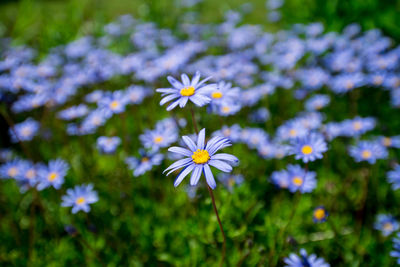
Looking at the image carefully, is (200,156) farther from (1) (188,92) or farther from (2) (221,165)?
(1) (188,92)

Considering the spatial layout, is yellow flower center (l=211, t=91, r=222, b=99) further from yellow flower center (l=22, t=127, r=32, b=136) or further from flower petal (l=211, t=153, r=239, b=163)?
yellow flower center (l=22, t=127, r=32, b=136)

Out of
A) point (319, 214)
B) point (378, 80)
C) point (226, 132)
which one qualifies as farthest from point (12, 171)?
point (378, 80)

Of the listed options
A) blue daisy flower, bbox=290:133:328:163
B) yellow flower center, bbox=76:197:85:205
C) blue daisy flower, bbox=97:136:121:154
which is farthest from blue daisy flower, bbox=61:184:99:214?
blue daisy flower, bbox=290:133:328:163

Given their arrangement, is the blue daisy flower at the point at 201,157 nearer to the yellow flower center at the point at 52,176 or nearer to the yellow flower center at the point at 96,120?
the yellow flower center at the point at 52,176

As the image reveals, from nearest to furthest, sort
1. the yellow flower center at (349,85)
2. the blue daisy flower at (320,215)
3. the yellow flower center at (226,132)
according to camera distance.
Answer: the blue daisy flower at (320,215) → the yellow flower center at (226,132) → the yellow flower center at (349,85)

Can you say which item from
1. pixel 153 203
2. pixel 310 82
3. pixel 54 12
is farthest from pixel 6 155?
pixel 54 12

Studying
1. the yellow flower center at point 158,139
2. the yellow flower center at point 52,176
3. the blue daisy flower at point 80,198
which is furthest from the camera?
the yellow flower center at point 52,176

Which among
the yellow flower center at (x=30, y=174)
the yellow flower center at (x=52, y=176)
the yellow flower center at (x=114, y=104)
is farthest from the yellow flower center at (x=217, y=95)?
the yellow flower center at (x=30, y=174)
